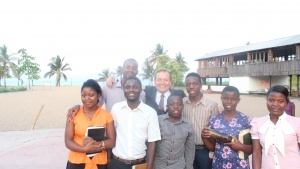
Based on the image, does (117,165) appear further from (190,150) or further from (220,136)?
(220,136)

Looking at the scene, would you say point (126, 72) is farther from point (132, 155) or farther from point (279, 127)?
point (279, 127)

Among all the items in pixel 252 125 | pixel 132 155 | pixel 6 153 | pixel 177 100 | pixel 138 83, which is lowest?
pixel 6 153

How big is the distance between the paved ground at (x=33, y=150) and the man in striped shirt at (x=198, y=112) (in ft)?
10.7

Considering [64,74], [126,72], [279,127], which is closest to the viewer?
[279,127]

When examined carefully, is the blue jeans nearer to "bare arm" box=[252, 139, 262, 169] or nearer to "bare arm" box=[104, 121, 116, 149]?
"bare arm" box=[252, 139, 262, 169]

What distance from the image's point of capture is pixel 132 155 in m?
2.95

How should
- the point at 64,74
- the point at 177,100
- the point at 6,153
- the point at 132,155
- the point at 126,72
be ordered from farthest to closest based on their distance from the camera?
the point at 64,74
the point at 6,153
the point at 126,72
the point at 177,100
the point at 132,155

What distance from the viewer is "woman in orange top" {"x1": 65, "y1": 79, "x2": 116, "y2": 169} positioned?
9.45 feet

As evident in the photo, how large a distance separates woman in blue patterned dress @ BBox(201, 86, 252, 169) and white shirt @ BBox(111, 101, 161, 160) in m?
0.60

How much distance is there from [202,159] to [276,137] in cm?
100

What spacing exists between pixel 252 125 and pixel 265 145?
0.81 ft

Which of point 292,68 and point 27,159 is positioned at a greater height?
point 292,68

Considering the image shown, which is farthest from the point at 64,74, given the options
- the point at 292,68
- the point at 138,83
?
the point at 138,83

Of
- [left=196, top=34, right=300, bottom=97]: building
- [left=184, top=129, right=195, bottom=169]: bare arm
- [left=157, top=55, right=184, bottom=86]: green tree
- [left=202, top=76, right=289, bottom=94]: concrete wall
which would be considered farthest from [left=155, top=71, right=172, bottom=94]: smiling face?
[left=157, top=55, right=184, bottom=86]: green tree
